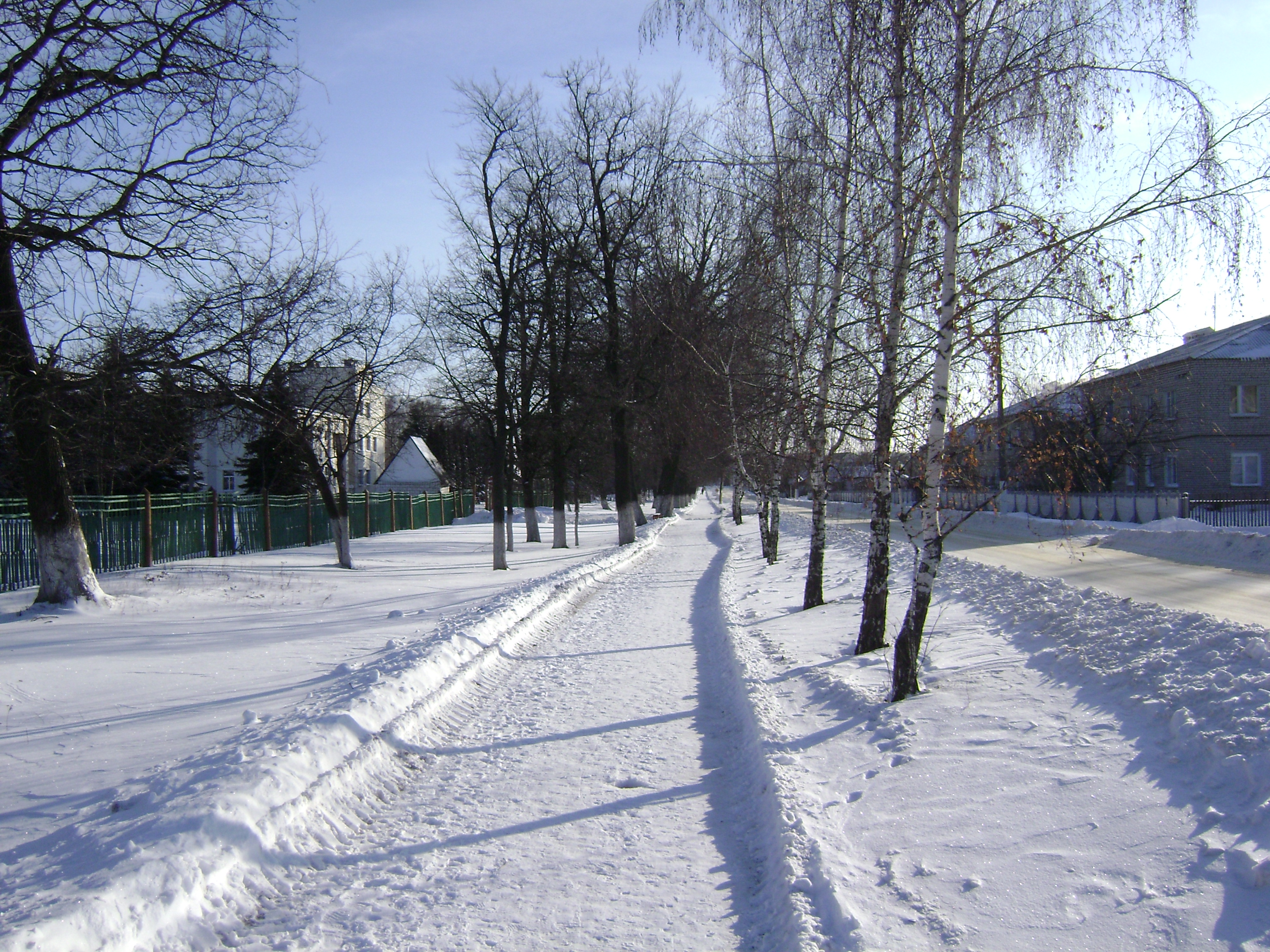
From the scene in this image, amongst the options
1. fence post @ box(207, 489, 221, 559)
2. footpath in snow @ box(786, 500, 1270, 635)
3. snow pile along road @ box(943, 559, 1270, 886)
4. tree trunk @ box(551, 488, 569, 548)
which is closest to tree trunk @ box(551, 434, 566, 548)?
tree trunk @ box(551, 488, 569, 548)

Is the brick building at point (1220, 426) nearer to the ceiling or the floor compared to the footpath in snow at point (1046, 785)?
nearer to the ceiling

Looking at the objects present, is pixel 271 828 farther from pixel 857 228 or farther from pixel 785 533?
pixel 785 533

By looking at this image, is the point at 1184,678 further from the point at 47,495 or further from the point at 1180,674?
the point at 47,495

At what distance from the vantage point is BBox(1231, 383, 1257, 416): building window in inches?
1396

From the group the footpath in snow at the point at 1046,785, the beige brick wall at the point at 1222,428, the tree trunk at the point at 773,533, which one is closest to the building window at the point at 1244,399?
the beige brick wall at the point at 1222,428

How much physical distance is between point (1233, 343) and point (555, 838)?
4194 cm

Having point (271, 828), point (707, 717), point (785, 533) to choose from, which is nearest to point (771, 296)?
point (707, 717)

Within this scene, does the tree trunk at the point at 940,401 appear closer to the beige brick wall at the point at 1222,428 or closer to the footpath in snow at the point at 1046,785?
the footpath in snow at the point at 1046,785

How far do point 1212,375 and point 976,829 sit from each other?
39.5 meters

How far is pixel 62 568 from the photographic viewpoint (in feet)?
38.0

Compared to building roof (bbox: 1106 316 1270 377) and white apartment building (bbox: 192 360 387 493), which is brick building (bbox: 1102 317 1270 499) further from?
white apartment building (bbox: 192 360 387 493)

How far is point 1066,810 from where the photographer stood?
431cm

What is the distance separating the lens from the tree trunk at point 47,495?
37.4ft

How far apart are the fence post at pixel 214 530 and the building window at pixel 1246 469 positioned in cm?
3902
